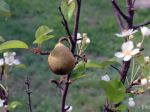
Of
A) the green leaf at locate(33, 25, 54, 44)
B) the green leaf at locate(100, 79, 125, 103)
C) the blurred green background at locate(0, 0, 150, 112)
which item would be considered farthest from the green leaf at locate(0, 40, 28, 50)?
the blurred green background at locate(0, 0, 150, 112)

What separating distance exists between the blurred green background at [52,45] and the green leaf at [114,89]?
7.23ft

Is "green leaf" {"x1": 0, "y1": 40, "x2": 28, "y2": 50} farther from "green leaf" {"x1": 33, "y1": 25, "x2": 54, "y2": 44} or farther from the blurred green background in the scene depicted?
the blurred green background

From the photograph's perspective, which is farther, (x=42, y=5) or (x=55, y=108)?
(x=42, y=5)

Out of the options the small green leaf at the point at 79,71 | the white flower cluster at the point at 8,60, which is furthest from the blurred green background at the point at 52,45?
the small green leaf at the point at 79,71

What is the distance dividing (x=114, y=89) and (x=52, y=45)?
3.35 m

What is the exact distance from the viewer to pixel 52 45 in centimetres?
417

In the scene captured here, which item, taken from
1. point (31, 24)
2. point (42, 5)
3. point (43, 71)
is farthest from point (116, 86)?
point (42, 5)

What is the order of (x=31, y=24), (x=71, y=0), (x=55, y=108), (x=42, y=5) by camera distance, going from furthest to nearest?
1. (x=42, y=5)
2. (x=31, y=24)
3. (x=55, y=108)
4. (x=71, y=0)

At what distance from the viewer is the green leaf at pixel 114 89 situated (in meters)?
0.82

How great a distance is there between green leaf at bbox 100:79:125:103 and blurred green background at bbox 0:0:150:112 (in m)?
2.21

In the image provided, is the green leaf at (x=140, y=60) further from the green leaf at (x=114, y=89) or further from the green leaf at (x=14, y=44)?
the green leaf at (x=14, y=44)

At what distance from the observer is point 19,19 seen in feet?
15.7

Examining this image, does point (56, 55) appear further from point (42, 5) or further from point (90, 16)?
point (42, 5)

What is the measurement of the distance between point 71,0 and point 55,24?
3.88 meters
